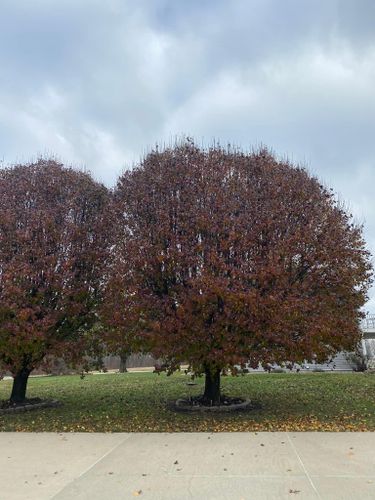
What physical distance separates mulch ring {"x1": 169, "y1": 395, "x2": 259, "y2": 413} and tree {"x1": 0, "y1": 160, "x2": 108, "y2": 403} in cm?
243

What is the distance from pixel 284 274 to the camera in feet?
29.3

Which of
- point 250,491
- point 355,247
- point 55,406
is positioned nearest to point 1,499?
point 250,491

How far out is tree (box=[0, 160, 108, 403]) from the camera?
31.3 feet

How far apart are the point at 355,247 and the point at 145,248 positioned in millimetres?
4308

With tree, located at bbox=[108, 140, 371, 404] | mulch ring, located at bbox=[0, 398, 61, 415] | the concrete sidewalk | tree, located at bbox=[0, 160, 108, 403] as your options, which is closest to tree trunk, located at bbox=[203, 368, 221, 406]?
tree, located at bbox=[108, 140, 371, 404]

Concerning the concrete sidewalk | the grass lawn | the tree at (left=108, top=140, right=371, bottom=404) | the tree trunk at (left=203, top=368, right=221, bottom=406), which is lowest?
the concrete sidewalk

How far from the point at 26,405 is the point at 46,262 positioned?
3.44 meters

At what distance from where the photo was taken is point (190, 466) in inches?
227

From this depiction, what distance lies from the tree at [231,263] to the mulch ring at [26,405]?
3.45 metres

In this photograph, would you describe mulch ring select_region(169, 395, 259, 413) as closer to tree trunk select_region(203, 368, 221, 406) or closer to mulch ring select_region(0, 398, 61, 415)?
tree trunk select_region(203, 368, 221, 406)

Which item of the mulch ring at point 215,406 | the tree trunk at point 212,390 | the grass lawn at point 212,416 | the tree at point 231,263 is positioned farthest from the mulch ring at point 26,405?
the tree trunk at point 212,390

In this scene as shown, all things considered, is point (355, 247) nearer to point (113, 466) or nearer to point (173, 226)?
point (173, 226)

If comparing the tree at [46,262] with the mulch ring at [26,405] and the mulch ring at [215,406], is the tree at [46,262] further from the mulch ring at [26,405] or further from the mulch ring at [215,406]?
the mulch ring at [215,406]

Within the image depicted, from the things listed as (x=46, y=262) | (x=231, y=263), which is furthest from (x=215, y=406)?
(x=46, y=262)
